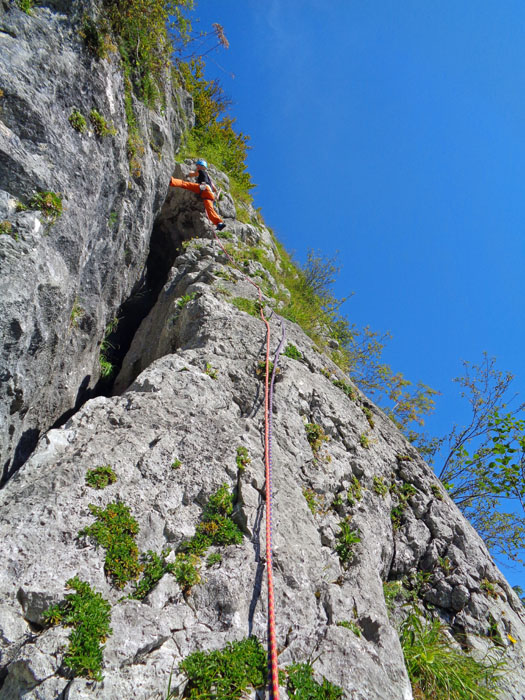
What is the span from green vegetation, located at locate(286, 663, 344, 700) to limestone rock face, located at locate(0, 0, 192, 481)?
429 cm

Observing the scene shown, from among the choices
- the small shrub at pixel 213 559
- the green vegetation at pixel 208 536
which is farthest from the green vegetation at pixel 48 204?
the small shrub at pixel 213 559

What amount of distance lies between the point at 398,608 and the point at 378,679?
8.88 ft

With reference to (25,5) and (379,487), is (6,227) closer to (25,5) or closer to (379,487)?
(25,5)

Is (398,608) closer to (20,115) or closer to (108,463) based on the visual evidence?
(108,463)

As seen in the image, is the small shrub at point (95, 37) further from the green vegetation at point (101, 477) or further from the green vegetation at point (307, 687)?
the green vegetation at point (307, 687)

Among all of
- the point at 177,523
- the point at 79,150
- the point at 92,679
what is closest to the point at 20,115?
the point at 79,150

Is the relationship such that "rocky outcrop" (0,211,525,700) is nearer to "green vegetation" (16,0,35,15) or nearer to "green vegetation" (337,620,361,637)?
"green vegetation" (337,620,361,637)

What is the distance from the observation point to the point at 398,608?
600cm

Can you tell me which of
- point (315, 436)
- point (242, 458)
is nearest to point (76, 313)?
point (242, 458)

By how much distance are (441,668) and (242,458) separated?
3291 millimetres

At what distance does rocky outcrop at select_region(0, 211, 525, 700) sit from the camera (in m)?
3.33

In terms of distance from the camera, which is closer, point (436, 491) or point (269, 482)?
point (269, 482)

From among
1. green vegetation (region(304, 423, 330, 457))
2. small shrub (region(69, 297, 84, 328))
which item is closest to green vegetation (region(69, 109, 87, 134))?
small shrub (region(69, 297, 84, 328))

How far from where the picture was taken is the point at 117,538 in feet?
12.8
